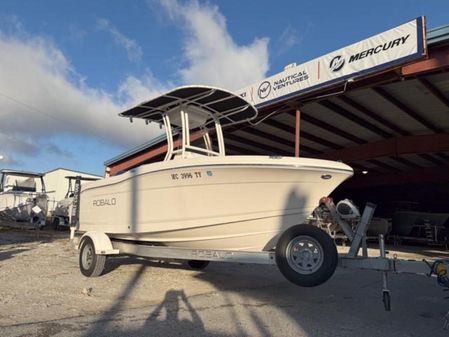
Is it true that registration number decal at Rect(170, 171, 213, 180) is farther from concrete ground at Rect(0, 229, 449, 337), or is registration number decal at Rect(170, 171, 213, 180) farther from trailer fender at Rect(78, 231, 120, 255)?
trailer fender at Rect(78, 231, 120, 255)

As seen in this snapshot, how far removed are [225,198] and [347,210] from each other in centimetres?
168

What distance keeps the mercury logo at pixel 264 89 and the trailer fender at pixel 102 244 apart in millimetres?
5767

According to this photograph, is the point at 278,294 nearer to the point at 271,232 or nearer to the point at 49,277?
the point at 271,232

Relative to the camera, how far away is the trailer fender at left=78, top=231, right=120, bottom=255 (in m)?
7.48

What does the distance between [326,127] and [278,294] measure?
8985 millimetres

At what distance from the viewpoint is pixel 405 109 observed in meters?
12.4

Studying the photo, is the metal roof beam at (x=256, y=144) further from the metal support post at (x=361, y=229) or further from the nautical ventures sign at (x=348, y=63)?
the metal support post at (x=361, y=229)

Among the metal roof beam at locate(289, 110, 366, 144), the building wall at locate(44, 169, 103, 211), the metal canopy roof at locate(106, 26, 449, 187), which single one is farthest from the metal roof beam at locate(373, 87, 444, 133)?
the building wall at locate(44, 169, 103, 211)

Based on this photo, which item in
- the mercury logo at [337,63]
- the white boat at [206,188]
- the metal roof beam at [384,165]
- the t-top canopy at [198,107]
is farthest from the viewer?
the metal roof beam at [384,165]

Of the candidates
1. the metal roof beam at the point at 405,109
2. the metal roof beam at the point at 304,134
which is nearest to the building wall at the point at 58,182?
the metal roof beam at the point at 304,134

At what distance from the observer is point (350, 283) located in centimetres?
788

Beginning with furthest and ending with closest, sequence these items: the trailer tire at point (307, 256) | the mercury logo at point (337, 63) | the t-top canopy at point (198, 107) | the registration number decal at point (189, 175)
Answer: the mercury logo at point (337, 63)
the t-top canopy at point (198, 107)
the registration number decal at point (189, 175)
the trailer tire at point (307, 256)

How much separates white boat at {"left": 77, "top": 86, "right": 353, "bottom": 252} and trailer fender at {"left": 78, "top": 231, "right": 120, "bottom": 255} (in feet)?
0.55

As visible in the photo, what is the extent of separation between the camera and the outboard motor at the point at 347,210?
5449 millimetres
